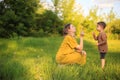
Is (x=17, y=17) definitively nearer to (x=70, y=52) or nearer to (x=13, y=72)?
(x=70, y=52)

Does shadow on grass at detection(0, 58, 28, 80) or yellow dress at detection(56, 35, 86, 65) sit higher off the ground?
yellow dress at detection(56, 35, 86, 65)

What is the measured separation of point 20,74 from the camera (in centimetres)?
434

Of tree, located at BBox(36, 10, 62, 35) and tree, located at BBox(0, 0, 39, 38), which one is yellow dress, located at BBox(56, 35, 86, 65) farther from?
tree, located at BBox(36, 10, 62, 35)

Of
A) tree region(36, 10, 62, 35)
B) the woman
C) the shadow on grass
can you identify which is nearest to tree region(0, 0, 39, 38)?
tree region(36, 10, 62, 35)

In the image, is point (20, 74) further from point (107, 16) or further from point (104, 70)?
point (107, 16)

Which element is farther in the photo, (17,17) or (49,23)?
(49,23)

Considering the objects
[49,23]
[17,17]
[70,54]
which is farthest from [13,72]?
[49,23]

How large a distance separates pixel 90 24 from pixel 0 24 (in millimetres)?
5518

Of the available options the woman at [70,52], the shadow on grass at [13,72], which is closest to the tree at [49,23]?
the woman at [70,52]

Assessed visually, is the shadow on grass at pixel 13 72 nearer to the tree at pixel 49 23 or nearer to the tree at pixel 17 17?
the tree at pixel 17 17

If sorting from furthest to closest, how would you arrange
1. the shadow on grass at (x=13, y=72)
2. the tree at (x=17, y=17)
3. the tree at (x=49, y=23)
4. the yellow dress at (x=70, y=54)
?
the tree at (x=49, y=23)
the tree at (x=17, y=17)
the yellow dress at (x=70, y=54)
the shadow on grass at (x=13, y=72)

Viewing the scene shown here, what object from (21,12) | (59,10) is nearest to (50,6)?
(59,10)

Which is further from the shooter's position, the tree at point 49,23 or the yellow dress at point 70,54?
the tree at point 49,23

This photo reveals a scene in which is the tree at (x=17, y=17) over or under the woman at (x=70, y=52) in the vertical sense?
over
